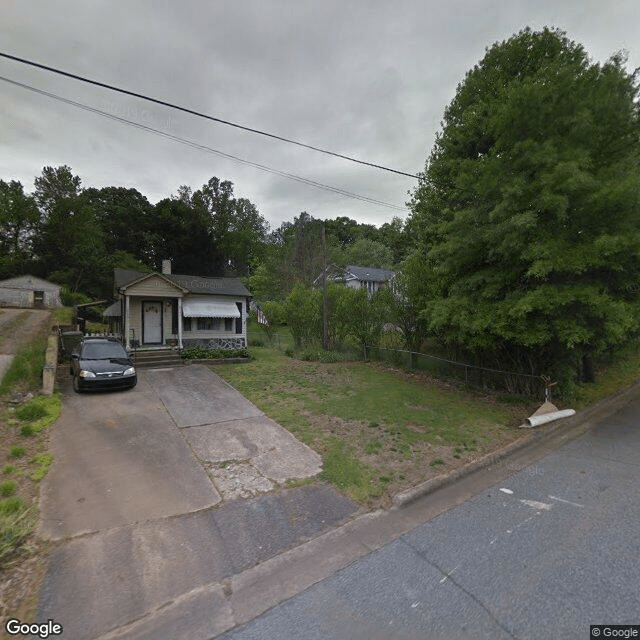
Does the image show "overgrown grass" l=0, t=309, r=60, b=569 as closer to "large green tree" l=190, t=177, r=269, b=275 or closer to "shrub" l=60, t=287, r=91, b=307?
"shrub" l=60, t=287, r=91, b=307

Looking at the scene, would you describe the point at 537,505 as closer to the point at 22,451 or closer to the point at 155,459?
the point at 155,459

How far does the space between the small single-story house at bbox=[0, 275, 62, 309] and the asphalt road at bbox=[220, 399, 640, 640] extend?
113 feet

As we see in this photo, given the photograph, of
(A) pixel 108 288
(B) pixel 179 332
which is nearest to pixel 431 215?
(B) pixel 179 332

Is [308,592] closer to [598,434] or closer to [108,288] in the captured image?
[598,434]

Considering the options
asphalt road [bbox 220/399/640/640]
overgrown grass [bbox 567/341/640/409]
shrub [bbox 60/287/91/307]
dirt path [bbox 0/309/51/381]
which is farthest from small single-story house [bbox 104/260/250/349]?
shrub [bbox 60/287/91/307]

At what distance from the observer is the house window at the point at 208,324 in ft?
50.3

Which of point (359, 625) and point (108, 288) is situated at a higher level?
point (108, 288)

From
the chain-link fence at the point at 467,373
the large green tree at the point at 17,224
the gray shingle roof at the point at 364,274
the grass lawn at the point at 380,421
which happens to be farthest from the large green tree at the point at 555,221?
the large green tree at the point at 17,224

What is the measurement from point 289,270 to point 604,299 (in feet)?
99.2

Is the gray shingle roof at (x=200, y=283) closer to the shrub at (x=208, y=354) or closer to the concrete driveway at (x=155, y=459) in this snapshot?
the shrub at (x=208, y=354)

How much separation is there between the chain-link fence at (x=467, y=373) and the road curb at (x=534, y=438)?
1230 mm

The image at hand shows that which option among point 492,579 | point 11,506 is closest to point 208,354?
point 11,506

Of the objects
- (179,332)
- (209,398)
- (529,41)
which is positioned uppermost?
(529,41)

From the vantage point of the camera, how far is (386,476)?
4426mm
